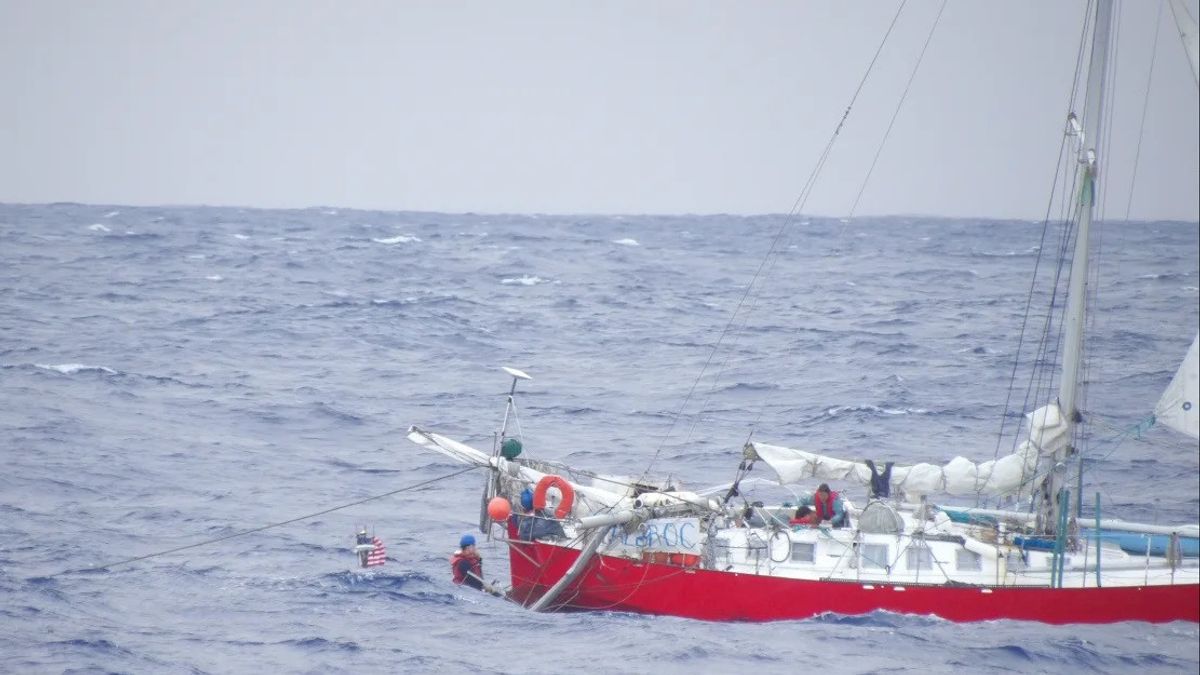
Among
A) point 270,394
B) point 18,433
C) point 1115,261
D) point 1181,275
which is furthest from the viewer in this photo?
point 1115,261

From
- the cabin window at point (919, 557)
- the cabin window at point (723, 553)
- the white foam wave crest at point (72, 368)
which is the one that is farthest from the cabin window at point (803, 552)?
the white foam wave crest at point (72, 368)

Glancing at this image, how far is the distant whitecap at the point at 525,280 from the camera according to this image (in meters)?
81.4

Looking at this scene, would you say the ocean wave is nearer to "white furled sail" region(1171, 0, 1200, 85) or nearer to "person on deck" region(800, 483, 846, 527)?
"person on deck" region(800, 483, 846, 527)

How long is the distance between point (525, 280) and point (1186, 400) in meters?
63.0

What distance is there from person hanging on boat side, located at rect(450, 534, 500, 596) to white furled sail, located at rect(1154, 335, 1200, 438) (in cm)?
1263

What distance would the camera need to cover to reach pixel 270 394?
45.8m

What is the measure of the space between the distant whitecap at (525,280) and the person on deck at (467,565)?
54.5 metres

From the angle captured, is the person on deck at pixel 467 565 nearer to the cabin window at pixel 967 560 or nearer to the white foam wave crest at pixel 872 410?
the cabin window at pixel 967 560

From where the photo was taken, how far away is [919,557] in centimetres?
2472

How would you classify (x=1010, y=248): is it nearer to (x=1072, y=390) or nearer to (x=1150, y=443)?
(x=1150, y=443)

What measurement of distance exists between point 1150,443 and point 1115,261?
194 feet

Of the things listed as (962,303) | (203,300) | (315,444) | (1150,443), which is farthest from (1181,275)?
(315,444)

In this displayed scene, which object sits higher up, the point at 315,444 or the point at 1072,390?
the point at 1072,390


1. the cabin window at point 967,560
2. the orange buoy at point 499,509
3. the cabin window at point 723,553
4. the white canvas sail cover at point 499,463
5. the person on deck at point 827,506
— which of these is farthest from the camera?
the white canvas sail cover at point 499,463
